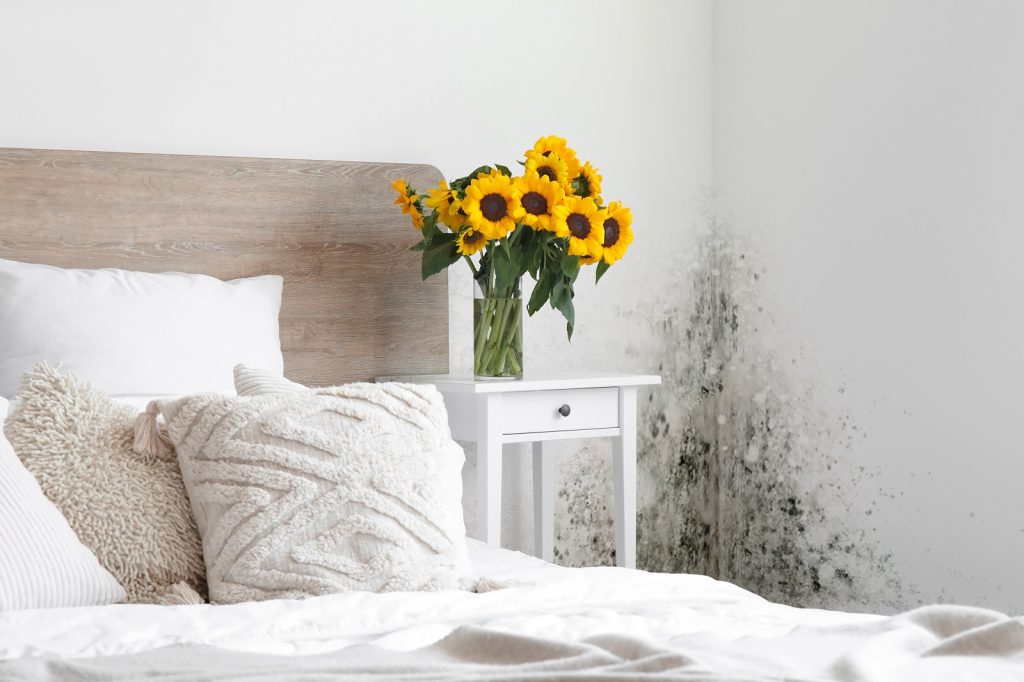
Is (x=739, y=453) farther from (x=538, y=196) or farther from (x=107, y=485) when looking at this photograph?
(x=107, y=485)

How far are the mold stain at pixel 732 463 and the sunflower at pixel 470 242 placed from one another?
749mm

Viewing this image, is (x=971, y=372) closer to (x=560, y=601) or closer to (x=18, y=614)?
(x=560, y=601)

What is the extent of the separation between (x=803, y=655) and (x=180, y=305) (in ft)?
4.61

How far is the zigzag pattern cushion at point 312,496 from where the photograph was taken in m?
1.44

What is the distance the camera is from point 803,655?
1.12m

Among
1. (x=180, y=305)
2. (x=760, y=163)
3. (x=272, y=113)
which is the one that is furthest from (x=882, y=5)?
(x=180, y=305)

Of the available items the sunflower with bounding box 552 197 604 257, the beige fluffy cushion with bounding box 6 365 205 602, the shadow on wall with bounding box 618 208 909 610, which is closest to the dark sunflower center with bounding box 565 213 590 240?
the sunflower with bounding box 552 197 604 257

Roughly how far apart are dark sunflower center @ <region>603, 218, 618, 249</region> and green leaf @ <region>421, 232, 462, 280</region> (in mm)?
324

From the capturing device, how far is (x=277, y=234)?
251 centimetres

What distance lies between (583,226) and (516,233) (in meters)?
0.14

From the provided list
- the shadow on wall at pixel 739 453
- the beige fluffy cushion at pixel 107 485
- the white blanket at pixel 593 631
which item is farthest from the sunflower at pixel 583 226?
the beige fluffy cushion at pixel 107 485

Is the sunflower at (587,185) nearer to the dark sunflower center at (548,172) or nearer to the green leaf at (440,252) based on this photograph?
the dark sunflower center at (548,172)

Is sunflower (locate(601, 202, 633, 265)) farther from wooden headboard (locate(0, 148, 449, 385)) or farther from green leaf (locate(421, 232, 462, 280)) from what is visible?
wooden headboard (locate(0, 148, 449, 385))

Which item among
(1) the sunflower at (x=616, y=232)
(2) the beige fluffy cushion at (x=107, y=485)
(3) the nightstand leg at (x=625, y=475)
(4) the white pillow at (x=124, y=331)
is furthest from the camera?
(3) the nightstand leg at (x=625, y=475)
